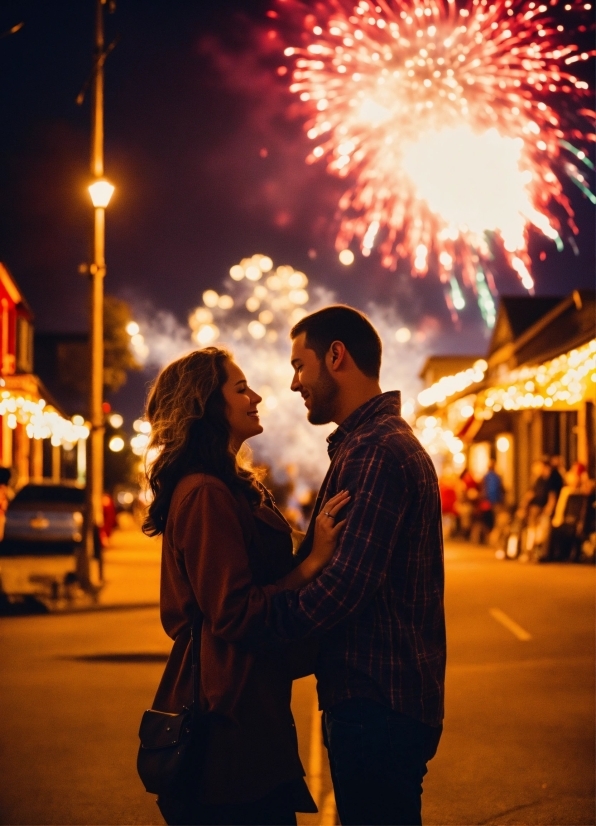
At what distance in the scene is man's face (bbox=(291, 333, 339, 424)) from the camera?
332 cm

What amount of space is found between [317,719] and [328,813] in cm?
207

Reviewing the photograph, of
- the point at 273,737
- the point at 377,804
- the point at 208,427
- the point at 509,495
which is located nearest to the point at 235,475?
the point at 208,427

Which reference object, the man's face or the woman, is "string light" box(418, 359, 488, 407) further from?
the woman

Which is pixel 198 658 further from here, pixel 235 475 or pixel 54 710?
pixel 54 710

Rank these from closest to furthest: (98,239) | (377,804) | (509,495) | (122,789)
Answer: (377,804) → (122,789) → (98,239) → (509,495)

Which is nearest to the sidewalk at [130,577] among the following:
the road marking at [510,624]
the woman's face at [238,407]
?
the road marking at [510,624]

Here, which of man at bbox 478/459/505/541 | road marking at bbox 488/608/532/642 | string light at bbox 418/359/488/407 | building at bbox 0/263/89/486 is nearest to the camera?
road marking at bbox 488/608/532/642

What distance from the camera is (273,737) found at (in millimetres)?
3074

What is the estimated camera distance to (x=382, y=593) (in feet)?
10.1

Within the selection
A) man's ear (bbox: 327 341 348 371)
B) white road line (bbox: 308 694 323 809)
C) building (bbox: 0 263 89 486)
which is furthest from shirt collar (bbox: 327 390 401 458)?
building (bbox: 0 263 89 486)

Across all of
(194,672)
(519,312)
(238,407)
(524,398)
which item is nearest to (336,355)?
(238,407)

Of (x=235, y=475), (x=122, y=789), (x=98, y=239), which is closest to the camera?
(x=235, y=475)

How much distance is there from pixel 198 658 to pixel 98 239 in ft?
45.9

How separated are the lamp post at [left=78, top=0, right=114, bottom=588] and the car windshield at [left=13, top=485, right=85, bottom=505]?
407cm
